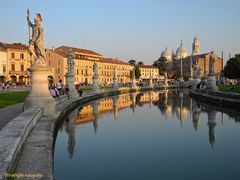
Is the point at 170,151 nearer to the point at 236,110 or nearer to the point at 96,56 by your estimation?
the point at 236,110

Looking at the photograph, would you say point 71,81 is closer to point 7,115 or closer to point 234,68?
point 7,115

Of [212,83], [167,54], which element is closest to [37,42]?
[212,83]

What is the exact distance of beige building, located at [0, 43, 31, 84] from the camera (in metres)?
73.5

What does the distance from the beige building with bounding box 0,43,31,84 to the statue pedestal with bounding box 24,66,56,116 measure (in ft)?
211

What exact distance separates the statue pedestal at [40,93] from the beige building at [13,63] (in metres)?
64.4

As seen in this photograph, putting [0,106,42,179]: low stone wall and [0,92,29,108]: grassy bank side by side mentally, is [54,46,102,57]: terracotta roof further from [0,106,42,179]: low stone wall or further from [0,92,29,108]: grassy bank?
[0,106,42,179]: low stone wall

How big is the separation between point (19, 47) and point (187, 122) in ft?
236

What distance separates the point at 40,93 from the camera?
13242 mm

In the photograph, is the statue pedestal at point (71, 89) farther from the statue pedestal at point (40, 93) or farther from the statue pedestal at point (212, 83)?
the statue pedestal at point (212, 83)

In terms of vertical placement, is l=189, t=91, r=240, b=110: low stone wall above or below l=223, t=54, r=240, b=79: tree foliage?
below

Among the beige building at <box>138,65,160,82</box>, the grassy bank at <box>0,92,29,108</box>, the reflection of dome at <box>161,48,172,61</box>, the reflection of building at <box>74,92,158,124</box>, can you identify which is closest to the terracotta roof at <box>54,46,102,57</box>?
the beige building at <box>138,65,160,82</box>

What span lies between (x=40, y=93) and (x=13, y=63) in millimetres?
66919

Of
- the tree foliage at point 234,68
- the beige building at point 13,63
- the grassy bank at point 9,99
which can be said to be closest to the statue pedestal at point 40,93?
the grassy bank at point 9,99

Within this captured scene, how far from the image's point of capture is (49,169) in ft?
17.9
